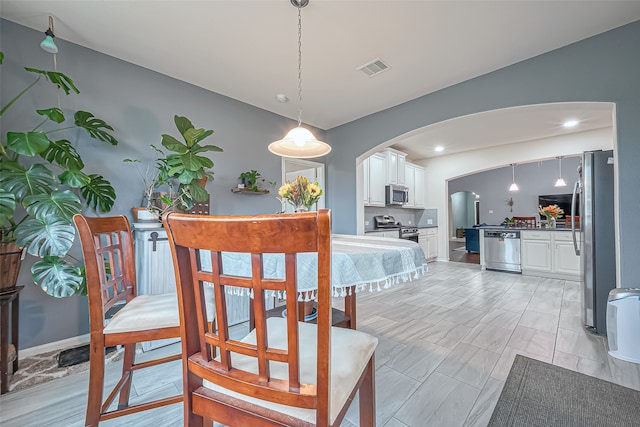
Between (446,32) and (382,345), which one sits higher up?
(446,32)

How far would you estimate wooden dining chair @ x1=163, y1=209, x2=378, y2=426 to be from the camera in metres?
0.56

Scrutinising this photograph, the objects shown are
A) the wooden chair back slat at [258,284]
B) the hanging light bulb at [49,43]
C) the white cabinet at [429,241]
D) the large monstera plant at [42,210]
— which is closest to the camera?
the wooden chair back slat at [258,284]

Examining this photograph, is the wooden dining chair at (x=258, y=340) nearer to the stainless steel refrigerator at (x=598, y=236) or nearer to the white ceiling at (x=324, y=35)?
the white ceiling at (x=324, y=35)

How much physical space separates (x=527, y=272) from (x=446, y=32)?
4683mm

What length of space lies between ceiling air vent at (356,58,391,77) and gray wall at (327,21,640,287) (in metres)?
0.92

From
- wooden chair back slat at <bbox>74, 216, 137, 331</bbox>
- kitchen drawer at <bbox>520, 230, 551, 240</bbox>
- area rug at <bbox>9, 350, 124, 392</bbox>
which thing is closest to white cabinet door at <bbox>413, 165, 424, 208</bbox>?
kitchen drawer at <bbox>520, 230, 551, 240</bbox>

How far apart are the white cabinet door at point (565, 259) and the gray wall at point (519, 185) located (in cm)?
440

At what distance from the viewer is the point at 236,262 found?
51.0 inches

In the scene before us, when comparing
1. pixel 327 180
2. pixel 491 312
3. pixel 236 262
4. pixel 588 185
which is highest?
pixel 327 180

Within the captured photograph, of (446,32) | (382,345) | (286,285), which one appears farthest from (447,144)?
(286,285)

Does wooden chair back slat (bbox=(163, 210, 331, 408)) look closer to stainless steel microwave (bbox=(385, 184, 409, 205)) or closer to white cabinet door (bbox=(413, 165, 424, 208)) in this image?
stainless steel microwave (bbox=(385, 184, 409, 205))

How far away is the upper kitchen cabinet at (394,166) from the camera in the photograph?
17.7ft

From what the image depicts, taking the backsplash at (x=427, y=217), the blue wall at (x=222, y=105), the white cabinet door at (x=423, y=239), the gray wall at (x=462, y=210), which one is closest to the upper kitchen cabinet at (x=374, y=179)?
the white cabinet door at (x=423, y=239)

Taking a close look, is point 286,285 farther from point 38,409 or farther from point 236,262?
point 38,409
